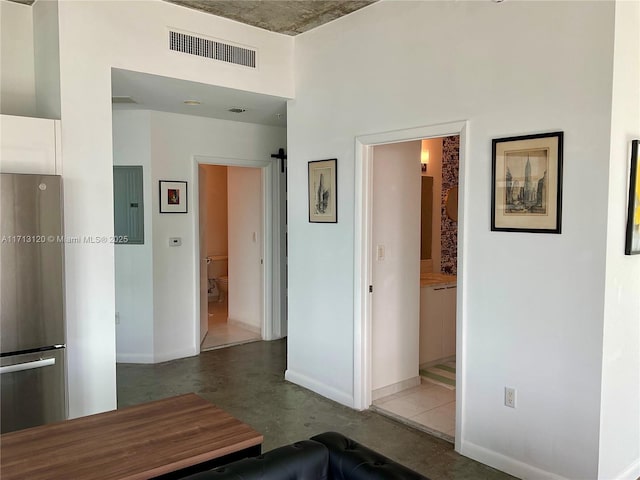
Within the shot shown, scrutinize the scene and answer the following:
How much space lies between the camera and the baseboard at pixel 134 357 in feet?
16.4

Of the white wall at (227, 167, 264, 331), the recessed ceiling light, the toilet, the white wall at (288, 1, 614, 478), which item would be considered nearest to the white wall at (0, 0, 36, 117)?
the recessed ceiling light

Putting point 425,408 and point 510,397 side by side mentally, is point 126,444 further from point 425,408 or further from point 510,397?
point 425,408

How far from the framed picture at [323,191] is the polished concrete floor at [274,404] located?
5.03ft

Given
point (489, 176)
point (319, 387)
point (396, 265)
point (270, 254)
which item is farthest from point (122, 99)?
point (489, 176)

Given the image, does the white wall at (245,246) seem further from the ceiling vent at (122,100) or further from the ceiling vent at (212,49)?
the ceiling vent at (212,49)

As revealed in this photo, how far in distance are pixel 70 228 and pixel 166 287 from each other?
205 cm

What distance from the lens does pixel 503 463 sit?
2859 mm

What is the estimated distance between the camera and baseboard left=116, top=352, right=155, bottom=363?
499 centimetres

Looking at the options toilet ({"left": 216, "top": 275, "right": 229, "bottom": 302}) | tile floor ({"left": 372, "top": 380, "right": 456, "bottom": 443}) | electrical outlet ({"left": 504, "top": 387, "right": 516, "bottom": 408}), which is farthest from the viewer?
toilet ({"left": 216, "top": 275, "right": 229, "bottom": 302})

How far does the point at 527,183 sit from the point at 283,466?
1.99 m

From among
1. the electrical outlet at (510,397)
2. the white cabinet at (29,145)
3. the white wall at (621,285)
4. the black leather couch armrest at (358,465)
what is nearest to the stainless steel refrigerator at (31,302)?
the white cabinet at (29,145)

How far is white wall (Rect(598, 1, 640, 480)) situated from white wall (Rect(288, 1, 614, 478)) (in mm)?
56

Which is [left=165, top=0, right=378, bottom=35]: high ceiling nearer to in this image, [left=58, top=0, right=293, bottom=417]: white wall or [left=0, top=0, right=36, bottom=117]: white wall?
[left=58, top=0, right=293, bottom=417]: white wall

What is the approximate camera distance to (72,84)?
3.10 metres
